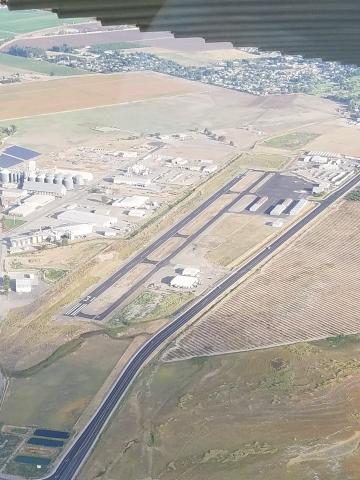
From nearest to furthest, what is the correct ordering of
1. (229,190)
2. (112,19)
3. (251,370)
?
(112,19) < (251,370) < (229,190)

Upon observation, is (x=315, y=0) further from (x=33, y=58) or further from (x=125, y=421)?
(x=33, y=58)

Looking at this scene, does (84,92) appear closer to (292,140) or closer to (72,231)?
(292,140)

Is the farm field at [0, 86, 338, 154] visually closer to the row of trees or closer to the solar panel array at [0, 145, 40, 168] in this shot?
the solar panel array at [0, 145, 40, 168]

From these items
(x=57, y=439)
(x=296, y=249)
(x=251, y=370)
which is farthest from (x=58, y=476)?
(x=296, y=249)

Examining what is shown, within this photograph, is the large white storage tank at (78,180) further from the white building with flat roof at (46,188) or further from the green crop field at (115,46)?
the green crop field at (115,46)

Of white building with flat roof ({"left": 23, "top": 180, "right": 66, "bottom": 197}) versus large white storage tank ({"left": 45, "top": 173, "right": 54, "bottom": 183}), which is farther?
large white storage tank ({"left": 45, "top": 173, "right": 54, "bottom": 183})

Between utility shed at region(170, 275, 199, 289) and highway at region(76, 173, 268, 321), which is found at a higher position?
utility shed at region(170, 275, 199, 289)

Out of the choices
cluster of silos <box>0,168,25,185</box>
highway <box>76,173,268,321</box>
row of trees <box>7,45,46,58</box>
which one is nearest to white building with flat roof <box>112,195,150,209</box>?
highway <box>76,173,268,321</box>

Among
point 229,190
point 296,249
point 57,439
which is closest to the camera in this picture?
point 57,439
